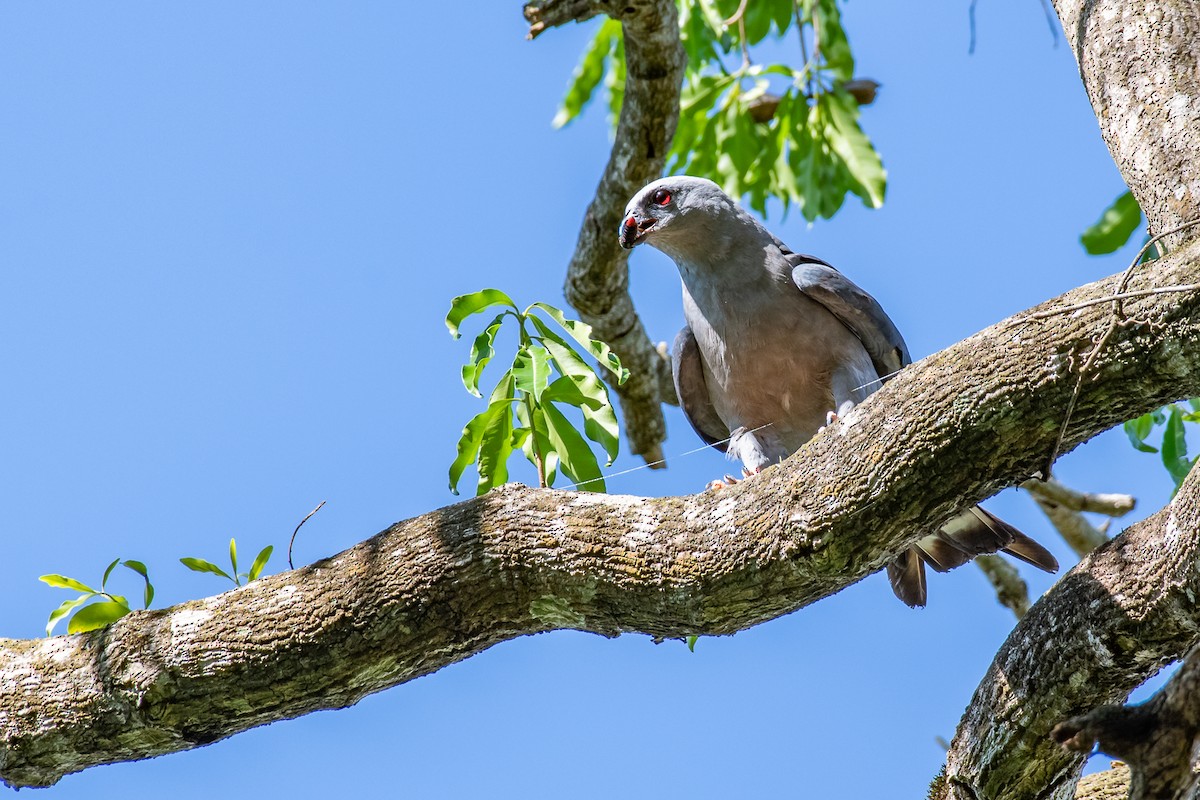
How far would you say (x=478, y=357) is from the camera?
3.67 metres

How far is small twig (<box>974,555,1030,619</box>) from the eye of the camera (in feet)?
20.3

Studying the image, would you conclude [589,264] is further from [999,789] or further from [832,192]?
[999,789]

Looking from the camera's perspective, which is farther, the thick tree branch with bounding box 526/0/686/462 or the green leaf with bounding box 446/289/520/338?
the thick tree branch with bounding box 526/0/686/462

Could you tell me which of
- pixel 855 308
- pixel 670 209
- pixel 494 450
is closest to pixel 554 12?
pixel 670 209

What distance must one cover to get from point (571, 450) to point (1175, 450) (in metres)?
2.30

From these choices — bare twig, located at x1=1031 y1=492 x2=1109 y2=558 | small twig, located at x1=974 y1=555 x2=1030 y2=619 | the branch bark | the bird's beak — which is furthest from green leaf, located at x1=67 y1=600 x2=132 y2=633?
bare twig, located at x1=1031 y1=492 x2=1109 y2=558

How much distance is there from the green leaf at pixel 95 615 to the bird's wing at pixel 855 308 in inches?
109

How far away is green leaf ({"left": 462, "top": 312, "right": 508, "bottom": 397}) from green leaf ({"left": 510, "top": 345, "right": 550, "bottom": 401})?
0.09 m

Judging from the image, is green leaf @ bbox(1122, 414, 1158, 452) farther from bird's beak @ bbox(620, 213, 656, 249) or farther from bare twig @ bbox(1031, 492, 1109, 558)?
bird's beak @ bbox(620, 213, 656, 249)

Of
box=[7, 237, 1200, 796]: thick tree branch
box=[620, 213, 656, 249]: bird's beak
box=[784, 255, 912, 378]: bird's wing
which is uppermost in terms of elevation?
box=[620, 213, 656, 249]: bird's beak

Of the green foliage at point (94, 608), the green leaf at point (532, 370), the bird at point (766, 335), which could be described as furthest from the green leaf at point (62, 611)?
the bird at point (766, 335)

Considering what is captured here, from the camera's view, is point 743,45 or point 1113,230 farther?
point 743,45

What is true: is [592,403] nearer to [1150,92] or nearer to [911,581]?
[911,581]

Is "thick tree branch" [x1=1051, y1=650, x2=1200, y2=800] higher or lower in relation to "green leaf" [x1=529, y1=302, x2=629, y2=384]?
lower
